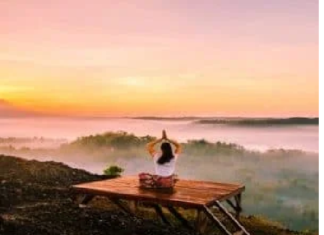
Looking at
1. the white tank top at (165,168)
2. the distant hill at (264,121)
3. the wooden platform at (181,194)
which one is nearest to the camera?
the wooden platform at (181,194)

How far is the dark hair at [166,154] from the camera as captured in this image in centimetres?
420

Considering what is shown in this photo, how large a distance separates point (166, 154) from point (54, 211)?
96 centimetres

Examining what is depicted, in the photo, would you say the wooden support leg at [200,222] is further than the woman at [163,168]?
No

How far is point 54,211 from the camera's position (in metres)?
4.13

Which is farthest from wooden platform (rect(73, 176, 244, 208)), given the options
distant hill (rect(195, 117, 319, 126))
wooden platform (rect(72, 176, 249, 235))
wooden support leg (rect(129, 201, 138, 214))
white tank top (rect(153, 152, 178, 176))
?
distant hill (rect(195, 117, 319, 126))

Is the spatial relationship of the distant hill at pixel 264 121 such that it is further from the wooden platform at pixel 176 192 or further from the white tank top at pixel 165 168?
the white tank top at pixel 165 168

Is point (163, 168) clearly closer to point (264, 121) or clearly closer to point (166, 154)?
point (166, 154)

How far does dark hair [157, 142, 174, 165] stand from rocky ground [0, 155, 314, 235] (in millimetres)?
474

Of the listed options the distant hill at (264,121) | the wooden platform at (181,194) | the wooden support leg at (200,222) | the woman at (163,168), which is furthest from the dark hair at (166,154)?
the distant hill at (264,121)

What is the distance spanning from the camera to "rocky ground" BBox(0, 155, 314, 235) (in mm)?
3750

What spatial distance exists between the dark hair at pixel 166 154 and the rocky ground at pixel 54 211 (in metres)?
0.47

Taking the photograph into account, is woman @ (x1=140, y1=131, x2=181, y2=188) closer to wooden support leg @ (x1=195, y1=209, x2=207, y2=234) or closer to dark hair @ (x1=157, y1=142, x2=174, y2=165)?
dark hair @ (x1=157, y1=142, x2=174, y2=165)

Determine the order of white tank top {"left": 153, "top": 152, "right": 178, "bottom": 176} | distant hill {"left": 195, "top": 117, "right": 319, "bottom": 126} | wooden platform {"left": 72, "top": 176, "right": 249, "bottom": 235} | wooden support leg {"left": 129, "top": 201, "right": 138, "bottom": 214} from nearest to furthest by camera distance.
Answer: wooden platform {"left": 72, "top": 176, "right": 249, "bottom": 235} → white tank top {"left": 153, "top": 152, "right": 178, "bottom": 176} → wooden support leg {"left": 129, "top": 201, "right": 138, "bottom": 214} → distant hill {"left": 195, "top": 117, "right": 319, "bottom": 126}

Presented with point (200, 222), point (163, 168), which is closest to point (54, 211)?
point (163, 168)
